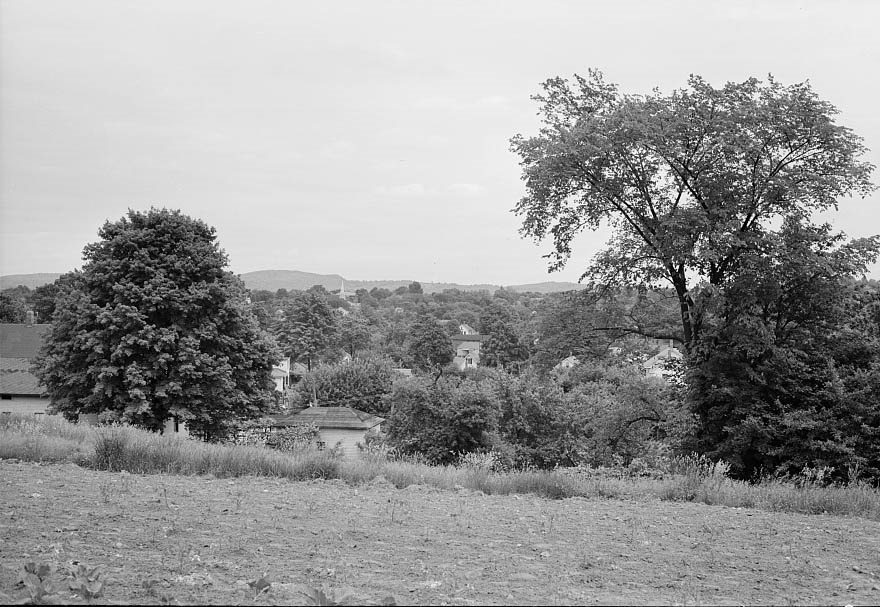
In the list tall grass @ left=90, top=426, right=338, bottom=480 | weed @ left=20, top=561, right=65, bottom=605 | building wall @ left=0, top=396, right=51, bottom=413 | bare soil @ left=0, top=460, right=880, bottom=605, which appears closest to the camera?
weed @ left=20, top=561, right=65, bottom=605

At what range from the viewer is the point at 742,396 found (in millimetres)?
17531

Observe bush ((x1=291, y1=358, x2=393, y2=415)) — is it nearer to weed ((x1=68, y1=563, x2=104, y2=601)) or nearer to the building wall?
the building wall

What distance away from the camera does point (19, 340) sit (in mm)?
47938

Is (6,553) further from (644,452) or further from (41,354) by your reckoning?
(41,354)

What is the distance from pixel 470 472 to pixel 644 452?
652 inches

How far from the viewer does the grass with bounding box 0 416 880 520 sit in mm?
10586

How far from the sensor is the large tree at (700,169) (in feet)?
57.3

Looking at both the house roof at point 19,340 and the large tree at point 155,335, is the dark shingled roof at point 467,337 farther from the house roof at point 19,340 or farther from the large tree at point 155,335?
the large tree at point 155,335

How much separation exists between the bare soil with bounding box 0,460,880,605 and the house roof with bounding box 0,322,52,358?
1666 inches

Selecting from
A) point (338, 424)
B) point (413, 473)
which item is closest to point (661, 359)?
point (413, 473)

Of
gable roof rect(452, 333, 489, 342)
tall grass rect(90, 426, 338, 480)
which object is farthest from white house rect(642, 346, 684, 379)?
gable roof rect(452, 333, 489, 342)

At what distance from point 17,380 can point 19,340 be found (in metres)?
7.64

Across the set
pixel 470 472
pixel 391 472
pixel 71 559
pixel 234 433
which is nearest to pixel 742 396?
pixel 470 472

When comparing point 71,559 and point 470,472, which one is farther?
point 470,472
